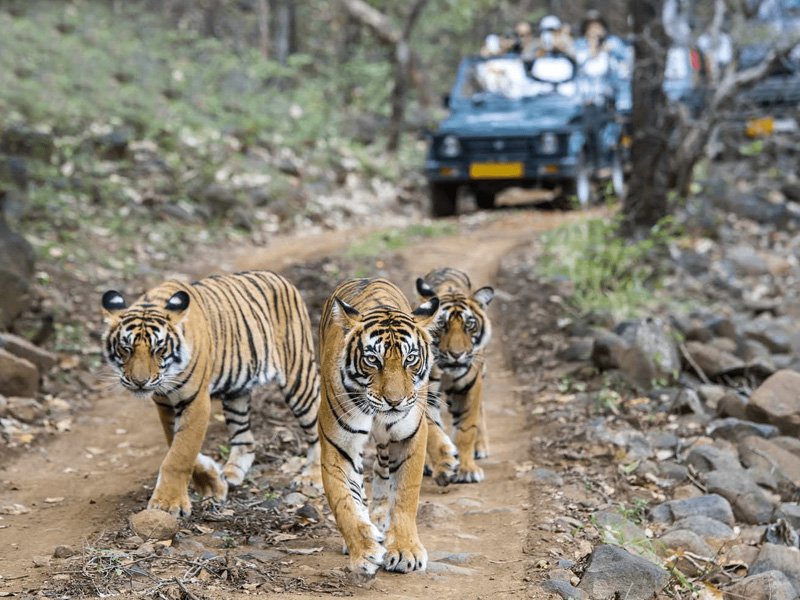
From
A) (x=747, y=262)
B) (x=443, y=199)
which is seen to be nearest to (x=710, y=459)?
(x=747, y=262)

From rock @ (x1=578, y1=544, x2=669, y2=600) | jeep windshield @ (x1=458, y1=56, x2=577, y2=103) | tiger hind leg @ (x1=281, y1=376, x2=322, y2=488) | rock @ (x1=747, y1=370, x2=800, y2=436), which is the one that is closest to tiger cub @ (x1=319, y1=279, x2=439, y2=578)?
rock @ (x1=578, y1=544, x2=669, y2=600)

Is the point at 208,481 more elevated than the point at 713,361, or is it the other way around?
the point at 208,481

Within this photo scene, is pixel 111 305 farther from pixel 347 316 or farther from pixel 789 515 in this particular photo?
pixel 789 515

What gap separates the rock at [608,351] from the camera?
8555 mm

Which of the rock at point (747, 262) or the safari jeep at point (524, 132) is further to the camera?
the safari jeep at point (524, 132)

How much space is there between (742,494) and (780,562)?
0.86 metres

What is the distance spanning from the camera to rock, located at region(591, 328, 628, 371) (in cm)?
855

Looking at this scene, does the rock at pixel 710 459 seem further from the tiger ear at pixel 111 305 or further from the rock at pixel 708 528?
the tiger ear at pixel 111 305

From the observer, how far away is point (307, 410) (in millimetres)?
6273

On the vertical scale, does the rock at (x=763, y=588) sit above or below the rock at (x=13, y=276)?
below

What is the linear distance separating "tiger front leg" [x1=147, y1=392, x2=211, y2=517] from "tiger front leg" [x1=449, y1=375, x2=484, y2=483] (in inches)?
66.4

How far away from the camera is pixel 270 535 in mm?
5348

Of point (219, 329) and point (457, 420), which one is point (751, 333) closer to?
point (457, 420)

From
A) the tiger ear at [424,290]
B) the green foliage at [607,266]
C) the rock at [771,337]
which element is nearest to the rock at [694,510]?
the tiger ear at [424,290]
